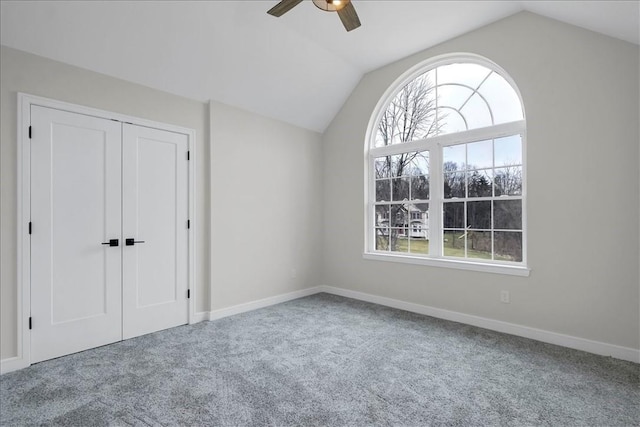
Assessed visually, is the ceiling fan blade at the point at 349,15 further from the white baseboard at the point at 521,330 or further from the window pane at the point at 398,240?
the white baseboard at the point at 521,330

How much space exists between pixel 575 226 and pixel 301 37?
335 centimetres

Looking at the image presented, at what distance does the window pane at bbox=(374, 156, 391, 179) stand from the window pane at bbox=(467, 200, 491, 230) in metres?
1.20

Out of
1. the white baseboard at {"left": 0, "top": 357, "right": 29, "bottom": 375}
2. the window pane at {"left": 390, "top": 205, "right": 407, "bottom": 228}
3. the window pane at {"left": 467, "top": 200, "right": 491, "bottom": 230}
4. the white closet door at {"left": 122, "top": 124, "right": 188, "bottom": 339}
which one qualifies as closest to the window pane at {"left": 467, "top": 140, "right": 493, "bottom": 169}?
the window pane at {"left": 467, "top": 200, "right": 491, "bottom": 230}

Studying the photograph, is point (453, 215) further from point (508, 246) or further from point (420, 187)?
point (508, 246)

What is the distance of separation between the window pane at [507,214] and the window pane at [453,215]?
0.37 metres

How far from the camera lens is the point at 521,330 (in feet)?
10.4

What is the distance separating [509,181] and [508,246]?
2.26ft

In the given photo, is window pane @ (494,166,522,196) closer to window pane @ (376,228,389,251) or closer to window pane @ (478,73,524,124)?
window pane @ (478,73,524,124)

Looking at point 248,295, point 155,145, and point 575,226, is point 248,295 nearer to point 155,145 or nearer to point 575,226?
point 155,145

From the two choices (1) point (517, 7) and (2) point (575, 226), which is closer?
(2) point (575, 226)

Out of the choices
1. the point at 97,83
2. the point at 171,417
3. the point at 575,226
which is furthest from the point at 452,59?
the point at 171,417

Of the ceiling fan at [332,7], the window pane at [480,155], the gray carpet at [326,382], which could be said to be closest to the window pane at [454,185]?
the window pane at [480,155]

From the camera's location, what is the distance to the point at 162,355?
9.11 ft

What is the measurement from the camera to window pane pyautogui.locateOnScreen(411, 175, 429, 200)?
4035 millimetres
